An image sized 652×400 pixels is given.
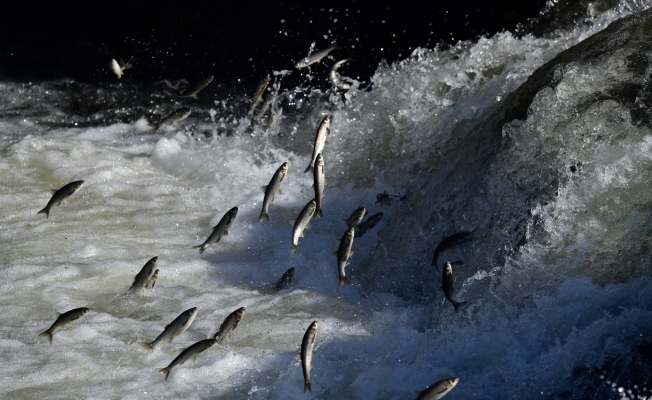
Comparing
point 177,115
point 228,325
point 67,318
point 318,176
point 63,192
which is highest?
point 318,176

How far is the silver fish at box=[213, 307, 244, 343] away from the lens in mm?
4383

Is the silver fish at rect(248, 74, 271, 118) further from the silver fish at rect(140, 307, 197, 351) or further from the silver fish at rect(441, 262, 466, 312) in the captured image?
the silver fish at rect(441, 262, 466, 312)

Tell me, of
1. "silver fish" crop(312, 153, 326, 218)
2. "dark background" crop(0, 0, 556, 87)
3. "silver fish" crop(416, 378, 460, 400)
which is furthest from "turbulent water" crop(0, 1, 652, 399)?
"dark background" crop(0, 0, 556, 87)

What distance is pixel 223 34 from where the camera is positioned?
33.6 ft

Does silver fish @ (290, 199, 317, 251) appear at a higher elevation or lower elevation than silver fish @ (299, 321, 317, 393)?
higher

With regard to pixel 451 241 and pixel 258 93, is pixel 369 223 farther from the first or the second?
pixel 258 93

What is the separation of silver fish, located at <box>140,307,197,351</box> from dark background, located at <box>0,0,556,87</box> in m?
5.66

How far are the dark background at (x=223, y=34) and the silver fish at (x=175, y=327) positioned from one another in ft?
18.6

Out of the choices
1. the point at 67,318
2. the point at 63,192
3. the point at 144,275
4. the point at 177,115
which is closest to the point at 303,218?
the point at 144,275

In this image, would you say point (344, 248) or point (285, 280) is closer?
point (344, 248)

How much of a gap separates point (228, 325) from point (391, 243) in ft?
5.47

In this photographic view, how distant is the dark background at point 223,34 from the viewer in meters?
9.55

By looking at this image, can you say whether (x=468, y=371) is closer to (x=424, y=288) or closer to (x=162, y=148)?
(x=424, y=288)

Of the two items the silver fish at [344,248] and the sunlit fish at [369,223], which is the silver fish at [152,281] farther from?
the sunlit fish at [369,223]
